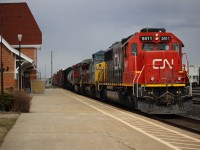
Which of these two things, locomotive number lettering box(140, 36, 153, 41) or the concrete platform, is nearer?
the concrete platform

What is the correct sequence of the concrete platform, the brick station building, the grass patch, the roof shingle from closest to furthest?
1. the concrete platform
2. the grass patch
3. the brick station building
4. the roof shingle

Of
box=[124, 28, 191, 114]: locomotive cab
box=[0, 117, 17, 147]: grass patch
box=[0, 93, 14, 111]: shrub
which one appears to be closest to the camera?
box=[0, 117, 17, 147]: grass patch

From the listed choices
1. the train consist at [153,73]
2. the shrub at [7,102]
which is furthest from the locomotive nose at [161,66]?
the shrub at [7,102]

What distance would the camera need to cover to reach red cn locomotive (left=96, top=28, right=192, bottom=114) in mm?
19016

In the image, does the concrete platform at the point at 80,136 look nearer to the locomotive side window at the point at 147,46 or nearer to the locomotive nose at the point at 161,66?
the locomotive nose at the point at 161,66

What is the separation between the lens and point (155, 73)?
19.8m

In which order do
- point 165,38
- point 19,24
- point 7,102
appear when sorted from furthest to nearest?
point 19,24
point 7,102
point 165,38

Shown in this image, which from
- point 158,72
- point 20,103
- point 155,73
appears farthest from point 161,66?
point 20,103

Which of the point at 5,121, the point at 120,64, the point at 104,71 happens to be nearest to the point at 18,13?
the point at 104,71

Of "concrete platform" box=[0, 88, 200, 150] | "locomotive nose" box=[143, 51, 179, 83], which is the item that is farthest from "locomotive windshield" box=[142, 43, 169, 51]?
"concrete platform" box=[0, 88, 200, 150]

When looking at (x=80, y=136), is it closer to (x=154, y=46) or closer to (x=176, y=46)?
(x=154, y=46)

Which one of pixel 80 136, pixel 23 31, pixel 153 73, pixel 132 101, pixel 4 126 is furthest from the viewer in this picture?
pixel 23 31

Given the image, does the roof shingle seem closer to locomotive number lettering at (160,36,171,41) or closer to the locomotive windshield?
the locomotive windshield

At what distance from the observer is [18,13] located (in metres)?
58.9
